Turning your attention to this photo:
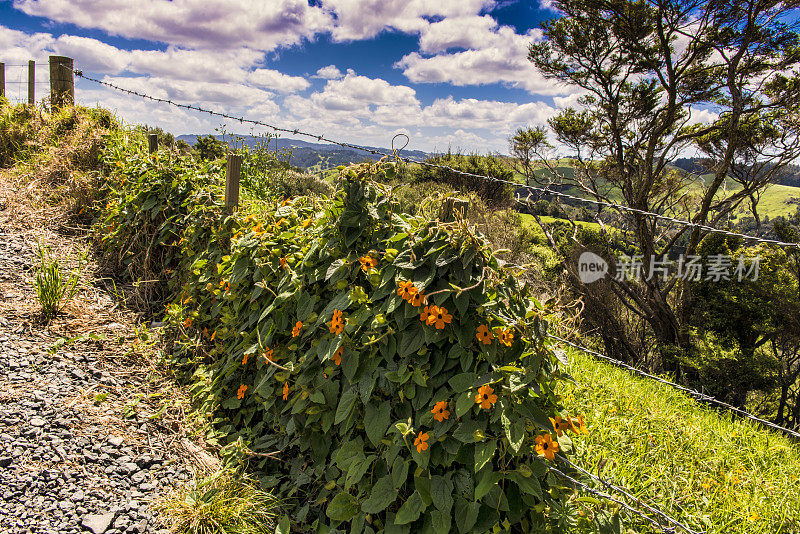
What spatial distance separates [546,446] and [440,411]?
0.33 m

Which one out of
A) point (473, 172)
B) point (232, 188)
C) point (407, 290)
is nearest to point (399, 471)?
point (407, 290)

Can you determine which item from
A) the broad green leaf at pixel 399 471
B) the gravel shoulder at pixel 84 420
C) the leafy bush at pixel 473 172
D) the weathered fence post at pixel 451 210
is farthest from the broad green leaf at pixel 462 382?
the leafy bush at pixel 473 172

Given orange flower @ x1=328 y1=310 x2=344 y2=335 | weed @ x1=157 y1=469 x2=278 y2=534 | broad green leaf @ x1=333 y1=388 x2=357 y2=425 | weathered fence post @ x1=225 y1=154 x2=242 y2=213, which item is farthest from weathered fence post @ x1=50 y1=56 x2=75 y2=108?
broad green leaf @ x1=333 y1=388 x2=357 y2=425

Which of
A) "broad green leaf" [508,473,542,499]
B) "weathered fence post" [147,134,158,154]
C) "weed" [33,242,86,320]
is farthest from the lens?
"weathered fence post" [147,134,158,154]

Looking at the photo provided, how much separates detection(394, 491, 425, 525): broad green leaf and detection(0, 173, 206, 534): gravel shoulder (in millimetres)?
950

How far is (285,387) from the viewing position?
6.11ft

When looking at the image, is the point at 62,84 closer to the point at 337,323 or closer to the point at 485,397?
the point at 337,323

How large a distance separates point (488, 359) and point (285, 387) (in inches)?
38.2

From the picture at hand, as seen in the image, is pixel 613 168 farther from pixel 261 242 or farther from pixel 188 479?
pixel 188 479

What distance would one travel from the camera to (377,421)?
5.00ft

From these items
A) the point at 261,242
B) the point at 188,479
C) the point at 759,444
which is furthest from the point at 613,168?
the point at 188,479

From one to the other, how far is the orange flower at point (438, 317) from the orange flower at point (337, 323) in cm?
39

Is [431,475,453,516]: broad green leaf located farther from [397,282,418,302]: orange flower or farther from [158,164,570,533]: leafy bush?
[397,282,418,302]: orange flower

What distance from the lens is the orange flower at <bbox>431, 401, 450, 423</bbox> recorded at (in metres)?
1.37
